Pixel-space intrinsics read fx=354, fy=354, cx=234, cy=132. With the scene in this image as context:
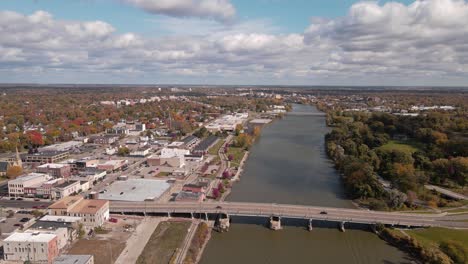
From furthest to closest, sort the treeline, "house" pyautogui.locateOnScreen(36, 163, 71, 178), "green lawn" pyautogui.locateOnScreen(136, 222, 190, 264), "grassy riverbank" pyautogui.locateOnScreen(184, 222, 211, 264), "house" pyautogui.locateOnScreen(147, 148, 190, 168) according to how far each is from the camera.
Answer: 1. "house" pyautogui.locateOnScreen(147, 148, 190, 168)
2. "house" pyautogui.locateOnScreen(36, 163, 71, 178)
3. the treeline
4. "grassy riverbank" pyautogui.locateOnScreen(184, 222, 211, 264)
5. "green lawn" pyautogui.locateOnScreen(136, 222, 190, 264)

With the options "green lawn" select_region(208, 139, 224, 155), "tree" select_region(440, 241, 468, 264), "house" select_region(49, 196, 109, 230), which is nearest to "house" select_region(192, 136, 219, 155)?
"green lawn" select_region(208, 139, 224, 155)

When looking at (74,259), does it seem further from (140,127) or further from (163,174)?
(140,127)

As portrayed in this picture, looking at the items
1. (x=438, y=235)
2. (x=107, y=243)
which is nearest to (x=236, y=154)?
(x=107, y=243)

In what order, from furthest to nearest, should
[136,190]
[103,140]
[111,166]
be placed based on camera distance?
[103,140] < [111,166] < [136,190]

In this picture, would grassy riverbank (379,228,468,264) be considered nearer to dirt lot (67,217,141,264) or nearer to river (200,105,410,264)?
river (200,105,410,264)

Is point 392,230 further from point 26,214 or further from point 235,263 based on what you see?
point 26,214

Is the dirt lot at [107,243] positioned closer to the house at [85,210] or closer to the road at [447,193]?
the house at [85,210]

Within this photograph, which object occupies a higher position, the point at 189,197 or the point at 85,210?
the point at 85,210
